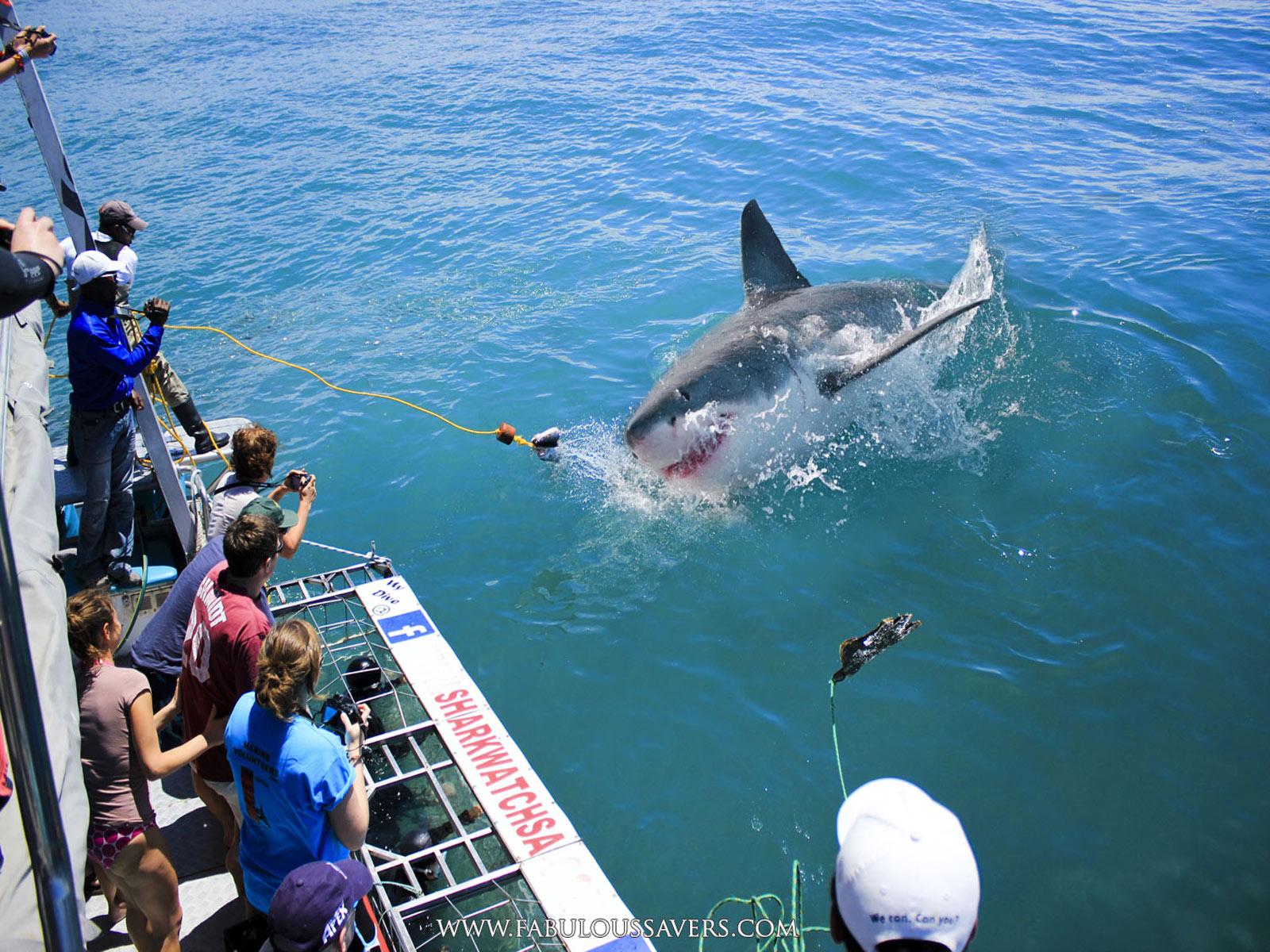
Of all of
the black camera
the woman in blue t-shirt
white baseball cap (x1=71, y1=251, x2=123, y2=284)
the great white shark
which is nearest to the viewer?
the woman in blue t-shirt

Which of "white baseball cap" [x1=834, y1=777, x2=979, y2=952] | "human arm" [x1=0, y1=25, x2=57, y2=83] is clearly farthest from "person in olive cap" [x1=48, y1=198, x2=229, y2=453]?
"white baseball cap" [x1=834, y1=777, x2=979, y2=952]

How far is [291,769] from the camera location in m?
3.15

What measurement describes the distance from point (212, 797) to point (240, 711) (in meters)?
1.31

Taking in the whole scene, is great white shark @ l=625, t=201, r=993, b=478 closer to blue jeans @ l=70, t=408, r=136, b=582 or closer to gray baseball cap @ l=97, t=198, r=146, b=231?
blue jeans @ l=70, t=408, r=136, b=582

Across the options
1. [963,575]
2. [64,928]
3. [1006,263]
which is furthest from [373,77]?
[64,928]

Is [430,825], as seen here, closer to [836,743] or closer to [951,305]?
[836,743]

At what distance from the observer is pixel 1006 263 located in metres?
11.5

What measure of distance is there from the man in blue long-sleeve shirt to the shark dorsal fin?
223 inches

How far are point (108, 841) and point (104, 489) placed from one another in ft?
10.1

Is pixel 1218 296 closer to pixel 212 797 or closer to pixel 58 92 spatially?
pixel 212 797

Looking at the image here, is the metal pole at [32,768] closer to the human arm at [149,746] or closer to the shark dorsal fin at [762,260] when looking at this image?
the human arm at [149,746]

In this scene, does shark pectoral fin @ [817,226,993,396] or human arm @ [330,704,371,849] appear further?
shark pectoral fin @ [817,226,993,396]

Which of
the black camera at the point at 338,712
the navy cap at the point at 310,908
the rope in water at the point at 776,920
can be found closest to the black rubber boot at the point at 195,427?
the black camera at the point at 338,712

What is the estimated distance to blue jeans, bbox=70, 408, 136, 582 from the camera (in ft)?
19.0
